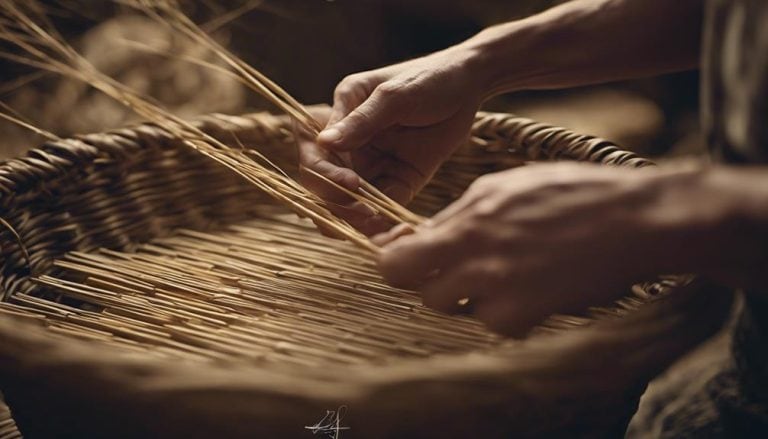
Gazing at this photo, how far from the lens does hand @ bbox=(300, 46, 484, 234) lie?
2.92ft

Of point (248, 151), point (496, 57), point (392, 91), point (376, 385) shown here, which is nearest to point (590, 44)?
point (496, 57)

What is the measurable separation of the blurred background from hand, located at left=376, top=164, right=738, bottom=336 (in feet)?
4.70

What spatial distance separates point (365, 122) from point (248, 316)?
0.25 m

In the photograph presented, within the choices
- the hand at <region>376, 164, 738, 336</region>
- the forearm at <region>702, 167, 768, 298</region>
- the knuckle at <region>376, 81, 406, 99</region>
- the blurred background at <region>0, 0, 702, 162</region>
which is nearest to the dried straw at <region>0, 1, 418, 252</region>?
the knuckle at <region>376, 81, 406, 99</region>

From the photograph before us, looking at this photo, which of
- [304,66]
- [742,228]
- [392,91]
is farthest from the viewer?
[304,66]

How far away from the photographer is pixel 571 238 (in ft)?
1.71

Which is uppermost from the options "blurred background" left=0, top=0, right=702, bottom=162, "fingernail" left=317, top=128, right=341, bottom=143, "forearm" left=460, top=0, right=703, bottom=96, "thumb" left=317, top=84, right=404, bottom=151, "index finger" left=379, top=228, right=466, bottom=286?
"blurred background" left=0, top=0, right=702, bottom=162

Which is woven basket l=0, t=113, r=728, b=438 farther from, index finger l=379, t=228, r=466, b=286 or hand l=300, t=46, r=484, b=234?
hand l=300, t=46, r=484, b=234

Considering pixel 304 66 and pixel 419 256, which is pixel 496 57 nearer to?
pixel 419 256

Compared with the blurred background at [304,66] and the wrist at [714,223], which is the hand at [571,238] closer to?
the wrist at [714,223]

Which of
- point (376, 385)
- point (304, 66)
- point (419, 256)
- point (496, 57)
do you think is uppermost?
point (304, 66)

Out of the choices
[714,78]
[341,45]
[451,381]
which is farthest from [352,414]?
[341,45]

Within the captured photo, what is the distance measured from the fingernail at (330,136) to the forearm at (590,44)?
20 centimetres

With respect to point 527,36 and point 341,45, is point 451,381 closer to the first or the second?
point 527,36
